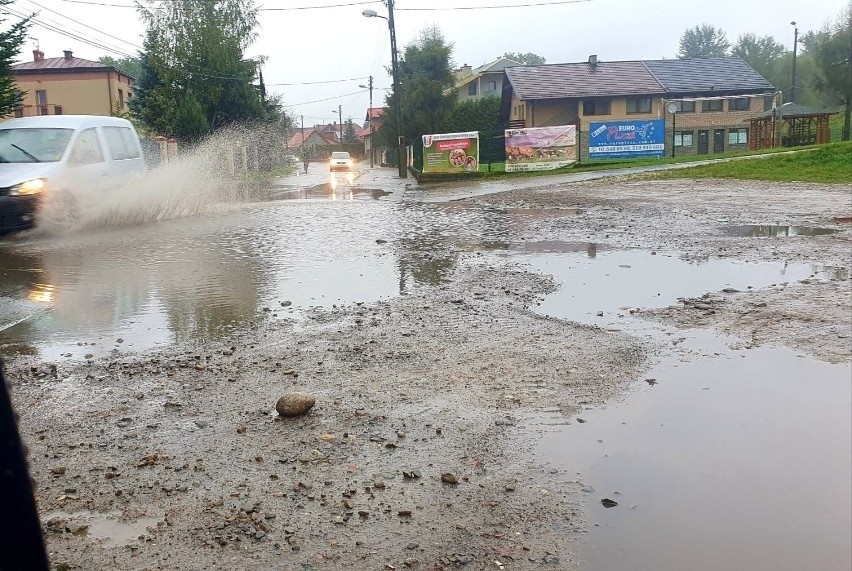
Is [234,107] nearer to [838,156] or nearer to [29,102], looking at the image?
[29,102]

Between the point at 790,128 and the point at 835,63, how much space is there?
15.5 ft

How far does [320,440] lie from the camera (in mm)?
3855

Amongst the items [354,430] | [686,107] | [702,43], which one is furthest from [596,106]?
[702,43]

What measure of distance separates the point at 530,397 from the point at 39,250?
9257 mm

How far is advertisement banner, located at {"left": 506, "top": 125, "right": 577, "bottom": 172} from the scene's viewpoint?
31422 millimetres

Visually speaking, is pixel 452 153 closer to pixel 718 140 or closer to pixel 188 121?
pixel 188 121

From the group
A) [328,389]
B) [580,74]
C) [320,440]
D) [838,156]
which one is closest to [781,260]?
[328,389]

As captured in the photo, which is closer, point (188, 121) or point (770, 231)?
point (770, 231)

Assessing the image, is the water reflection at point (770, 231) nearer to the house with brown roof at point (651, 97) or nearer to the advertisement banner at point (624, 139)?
the advertisement banner at point (624, 139)

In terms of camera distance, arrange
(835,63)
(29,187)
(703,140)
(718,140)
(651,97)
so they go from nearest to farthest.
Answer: (29,187) → (835,63) → (718,140) → (703,140) → (651,97)

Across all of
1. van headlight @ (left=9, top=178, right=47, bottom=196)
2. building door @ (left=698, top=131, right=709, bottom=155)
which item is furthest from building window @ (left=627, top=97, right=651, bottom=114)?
van headlight @ (left=9, top=178, right=47, bottom=196)

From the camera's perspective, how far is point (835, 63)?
4281 cm

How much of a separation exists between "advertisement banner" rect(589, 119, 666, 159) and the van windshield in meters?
26.5

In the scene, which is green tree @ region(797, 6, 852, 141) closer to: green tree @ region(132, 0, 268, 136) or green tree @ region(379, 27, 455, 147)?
A: green tree @ region(379, 27, 455, 147)
